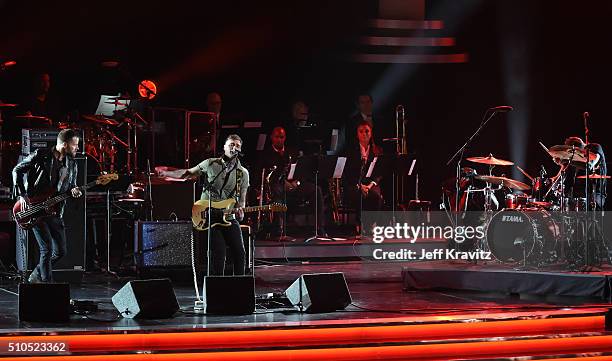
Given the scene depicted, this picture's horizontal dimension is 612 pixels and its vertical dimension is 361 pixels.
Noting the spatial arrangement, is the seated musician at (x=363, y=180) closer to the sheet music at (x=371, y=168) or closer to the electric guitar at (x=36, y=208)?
the sheet music at (x=371, y=168)

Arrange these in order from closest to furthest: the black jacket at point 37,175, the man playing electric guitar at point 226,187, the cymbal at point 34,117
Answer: the man playing electric guitar at point 226,187
the black jacket at point 37,175
the cymbal at point 34,117

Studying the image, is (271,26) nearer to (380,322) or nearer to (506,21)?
(506,21)

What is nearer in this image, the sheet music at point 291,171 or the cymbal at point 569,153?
the cymbal at point 569,153

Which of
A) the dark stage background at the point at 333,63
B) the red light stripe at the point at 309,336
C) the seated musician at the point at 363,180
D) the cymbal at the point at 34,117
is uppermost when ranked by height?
the dark stage background at the point at 333,63

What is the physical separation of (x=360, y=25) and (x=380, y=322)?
913cm

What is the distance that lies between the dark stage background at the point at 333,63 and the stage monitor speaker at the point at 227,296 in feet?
23.0

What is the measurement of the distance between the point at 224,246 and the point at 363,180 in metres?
5.08

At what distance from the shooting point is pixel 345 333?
22.1ft

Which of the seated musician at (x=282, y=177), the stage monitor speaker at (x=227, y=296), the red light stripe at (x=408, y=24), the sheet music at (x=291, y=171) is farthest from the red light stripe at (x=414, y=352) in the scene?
the red light stripe at (x=408, y=24)

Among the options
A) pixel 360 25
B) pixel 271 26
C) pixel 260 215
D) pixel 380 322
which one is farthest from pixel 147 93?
pixel 380 322

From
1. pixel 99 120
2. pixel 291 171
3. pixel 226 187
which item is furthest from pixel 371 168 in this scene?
pixel 226 187

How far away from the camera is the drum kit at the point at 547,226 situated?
1008 centimetres

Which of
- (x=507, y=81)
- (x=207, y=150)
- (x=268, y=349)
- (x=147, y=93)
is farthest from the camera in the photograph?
(x=507, y=81)

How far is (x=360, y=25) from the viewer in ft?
49.8
